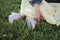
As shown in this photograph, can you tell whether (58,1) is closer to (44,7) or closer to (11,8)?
(44,7)

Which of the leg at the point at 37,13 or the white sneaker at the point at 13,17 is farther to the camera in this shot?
the white sneaker at the point at 13,17

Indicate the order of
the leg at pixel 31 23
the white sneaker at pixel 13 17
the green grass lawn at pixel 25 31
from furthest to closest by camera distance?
the white sneaker at pixel 13 17, the leg at pixel 31 23, the green grass lawn at pixel 25 31

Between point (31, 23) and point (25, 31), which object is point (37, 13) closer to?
point (31, 23)

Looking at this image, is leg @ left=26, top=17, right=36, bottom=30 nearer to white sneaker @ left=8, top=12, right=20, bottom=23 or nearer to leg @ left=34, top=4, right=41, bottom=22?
leg @ left=34, top=4, right=41, bottom=22

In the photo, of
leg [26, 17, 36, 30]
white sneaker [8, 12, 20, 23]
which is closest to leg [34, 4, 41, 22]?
leg [26, 17, 36, 30]

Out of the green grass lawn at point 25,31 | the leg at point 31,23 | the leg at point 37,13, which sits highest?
the leg at point 37,13

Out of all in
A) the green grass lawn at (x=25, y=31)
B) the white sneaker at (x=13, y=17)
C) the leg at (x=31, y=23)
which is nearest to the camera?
the green grass lawn at (x=25, y=31)

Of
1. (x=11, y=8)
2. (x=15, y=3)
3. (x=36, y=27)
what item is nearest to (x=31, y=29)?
(x=36, y=27)

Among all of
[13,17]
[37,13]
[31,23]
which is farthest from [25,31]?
[13,17]

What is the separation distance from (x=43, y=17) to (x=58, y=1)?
1.40ft

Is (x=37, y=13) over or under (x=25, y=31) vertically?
over

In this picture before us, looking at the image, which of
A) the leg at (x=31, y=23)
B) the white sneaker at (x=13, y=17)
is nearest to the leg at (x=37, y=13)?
the leg at (x=31, y=23)

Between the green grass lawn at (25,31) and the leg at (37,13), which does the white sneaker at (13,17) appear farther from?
the leg at (37,13)

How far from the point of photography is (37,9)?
4062 millimetres
